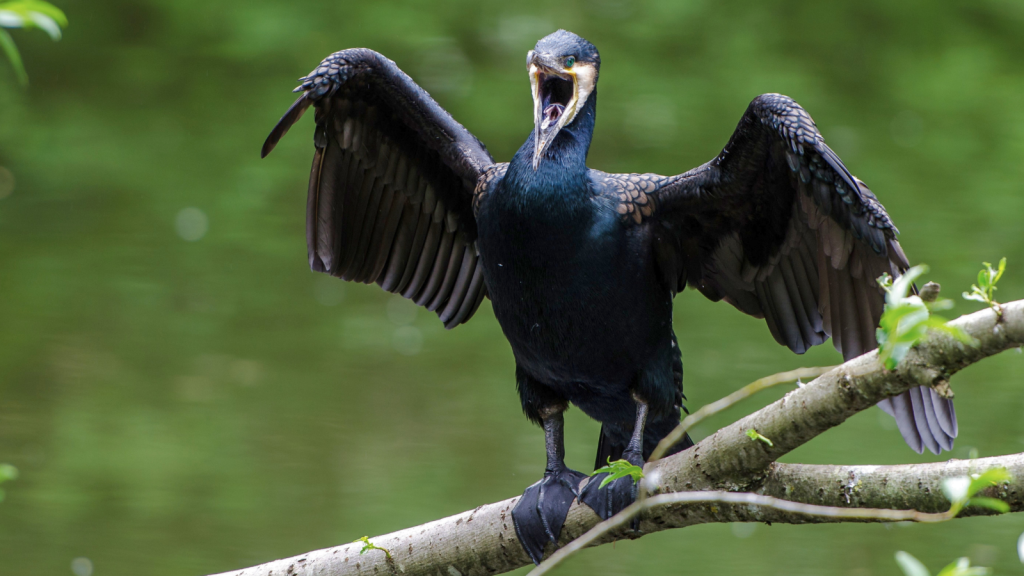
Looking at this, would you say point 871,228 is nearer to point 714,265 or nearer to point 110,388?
point 714,265

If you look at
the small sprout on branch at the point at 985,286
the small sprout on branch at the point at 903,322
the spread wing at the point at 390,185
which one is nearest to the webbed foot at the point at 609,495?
the spread wing at the point at 390,185

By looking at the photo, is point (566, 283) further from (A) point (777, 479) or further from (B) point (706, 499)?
(B) point (706, 499)

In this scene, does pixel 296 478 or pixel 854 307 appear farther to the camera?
pixel 296 478

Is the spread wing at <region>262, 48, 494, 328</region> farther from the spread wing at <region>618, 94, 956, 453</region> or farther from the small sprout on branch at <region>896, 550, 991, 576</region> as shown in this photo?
the small sprout on branch at <region>896, 550, 991, 576</region>

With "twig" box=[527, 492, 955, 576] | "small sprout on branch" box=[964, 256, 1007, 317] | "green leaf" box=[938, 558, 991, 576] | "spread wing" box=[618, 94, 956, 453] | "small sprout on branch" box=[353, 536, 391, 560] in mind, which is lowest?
"green leaf" box=[938, 558, 991, 576]

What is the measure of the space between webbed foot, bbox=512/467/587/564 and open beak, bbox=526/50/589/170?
69 cm

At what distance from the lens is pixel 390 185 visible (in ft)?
8.26

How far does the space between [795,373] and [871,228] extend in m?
0.83

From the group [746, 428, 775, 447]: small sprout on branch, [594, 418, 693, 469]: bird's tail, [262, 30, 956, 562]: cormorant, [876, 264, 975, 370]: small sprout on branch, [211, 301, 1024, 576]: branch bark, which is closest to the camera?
[876, 264, 975, 370]: small sprout on branch

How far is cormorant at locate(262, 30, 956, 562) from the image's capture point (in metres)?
1.98

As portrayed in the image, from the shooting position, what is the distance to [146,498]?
13.3 ft

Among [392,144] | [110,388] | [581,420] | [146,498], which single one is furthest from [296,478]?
[392,144]

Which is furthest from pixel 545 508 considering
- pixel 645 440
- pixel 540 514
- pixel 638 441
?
pixel 645 440

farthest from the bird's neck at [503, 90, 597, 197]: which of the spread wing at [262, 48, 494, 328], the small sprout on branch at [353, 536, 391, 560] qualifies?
the small sprout on branch at [353, 536, 391, 560]
